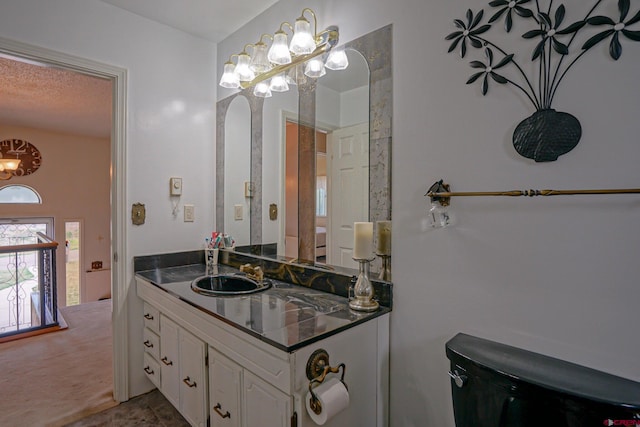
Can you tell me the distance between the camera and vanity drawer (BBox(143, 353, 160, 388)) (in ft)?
6.62

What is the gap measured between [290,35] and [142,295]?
1859 mm

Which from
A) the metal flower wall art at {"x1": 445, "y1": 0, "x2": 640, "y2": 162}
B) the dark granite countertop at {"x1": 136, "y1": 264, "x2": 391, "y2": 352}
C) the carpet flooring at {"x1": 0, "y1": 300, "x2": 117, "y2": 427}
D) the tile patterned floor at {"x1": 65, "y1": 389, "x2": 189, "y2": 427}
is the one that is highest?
the metal flower wall art at {"x1": 445, "y1": 0, "x2": 640, "y2": 162}

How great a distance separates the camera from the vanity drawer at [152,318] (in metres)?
2.01

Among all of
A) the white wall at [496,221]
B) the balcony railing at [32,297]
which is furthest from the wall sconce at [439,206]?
the balcony railing at [32,297]

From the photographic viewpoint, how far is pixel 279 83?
2.07 meters

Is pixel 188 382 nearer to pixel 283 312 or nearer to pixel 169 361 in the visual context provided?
pixel 169 361

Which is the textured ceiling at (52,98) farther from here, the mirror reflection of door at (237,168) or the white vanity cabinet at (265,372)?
the white vanity cabinet at (265,372)

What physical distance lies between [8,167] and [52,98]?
1819 millimetres

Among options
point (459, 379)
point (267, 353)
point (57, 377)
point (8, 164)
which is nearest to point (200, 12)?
point (267, 353)

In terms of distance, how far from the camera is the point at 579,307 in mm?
1009

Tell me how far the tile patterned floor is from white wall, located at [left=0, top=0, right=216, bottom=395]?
12cm

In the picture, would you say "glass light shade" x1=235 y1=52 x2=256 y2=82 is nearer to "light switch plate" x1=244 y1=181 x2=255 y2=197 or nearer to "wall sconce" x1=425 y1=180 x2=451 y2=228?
"light switch plate" x1=244 y1=181 x2=255 y2=197

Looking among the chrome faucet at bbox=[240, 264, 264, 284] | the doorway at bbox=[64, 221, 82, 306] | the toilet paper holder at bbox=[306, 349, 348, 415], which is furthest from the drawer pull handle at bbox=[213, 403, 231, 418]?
the doorway at bbox=[64, 221, 82, 306]

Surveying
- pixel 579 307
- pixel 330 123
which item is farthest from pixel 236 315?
pixel 579 307
